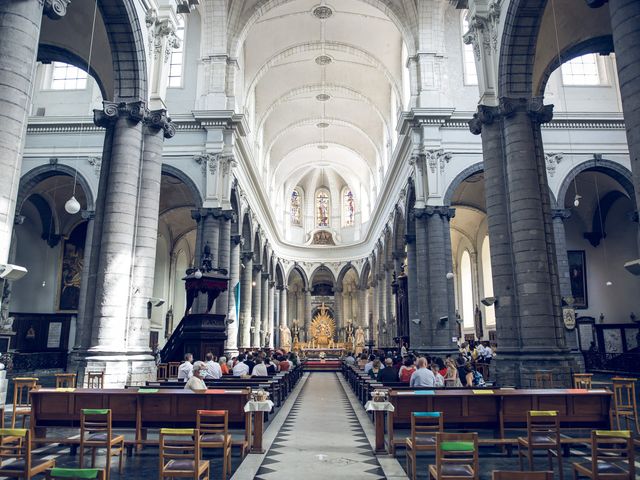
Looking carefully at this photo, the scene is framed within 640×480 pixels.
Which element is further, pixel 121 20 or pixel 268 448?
pixel 121 20

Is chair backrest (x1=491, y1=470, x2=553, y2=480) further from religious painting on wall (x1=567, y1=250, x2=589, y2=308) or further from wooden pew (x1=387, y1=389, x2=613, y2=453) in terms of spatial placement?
religious painting on wall (x1=567, y1=250, x2=589, y2=308)

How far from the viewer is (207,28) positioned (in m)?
23.0

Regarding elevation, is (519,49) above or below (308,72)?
below

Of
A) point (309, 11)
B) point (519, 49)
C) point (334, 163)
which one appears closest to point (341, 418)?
point (519, 49)

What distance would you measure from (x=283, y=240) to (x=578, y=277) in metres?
27.2

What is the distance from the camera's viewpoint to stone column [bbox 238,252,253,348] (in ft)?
90.2

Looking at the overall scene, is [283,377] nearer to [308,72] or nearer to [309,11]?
[309,11]

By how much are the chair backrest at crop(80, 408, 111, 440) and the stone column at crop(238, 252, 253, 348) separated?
19.9m

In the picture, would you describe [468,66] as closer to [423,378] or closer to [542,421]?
[423,378]

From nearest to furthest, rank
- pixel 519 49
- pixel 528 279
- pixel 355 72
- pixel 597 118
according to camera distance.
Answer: pixel 528 279, pixel 519 49, pixel 597 118, pixel 355 72

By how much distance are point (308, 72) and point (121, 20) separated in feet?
70.6

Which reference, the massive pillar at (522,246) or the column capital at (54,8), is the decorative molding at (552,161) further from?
the column capital at (54,8)

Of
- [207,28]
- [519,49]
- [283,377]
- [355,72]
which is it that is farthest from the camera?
[355,72]

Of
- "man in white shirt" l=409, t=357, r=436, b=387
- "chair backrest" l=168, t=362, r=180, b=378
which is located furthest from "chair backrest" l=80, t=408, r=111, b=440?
"chair backrest" l=168, t=362, r=180, b=378
